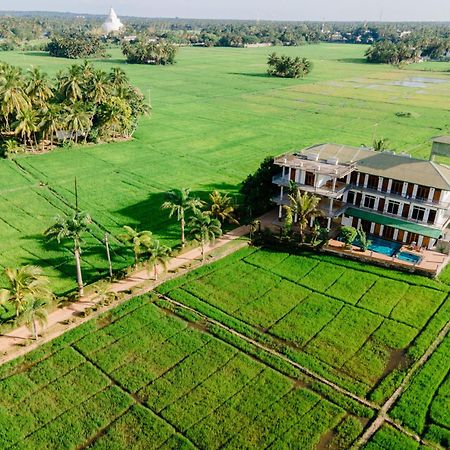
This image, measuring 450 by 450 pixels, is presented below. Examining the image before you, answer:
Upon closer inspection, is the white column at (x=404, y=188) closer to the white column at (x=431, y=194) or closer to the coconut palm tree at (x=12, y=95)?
the white column at (x=431, y=194)

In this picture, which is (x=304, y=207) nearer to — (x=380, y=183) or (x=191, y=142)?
(x=380, y=183)

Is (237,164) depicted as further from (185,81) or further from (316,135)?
(185,81)

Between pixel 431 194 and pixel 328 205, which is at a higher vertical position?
pixel 431 194

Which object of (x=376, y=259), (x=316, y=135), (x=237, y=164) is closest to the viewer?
(x=376, y=259)

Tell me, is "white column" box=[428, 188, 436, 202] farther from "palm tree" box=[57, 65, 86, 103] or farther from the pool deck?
"palm tree" box=[57, 65, 86, 103]

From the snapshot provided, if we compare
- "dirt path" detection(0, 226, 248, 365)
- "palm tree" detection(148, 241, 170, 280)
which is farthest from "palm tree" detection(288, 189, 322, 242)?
"palm tree" detection(148, 241, 170, 280)

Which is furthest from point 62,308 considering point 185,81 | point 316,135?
point 185,81

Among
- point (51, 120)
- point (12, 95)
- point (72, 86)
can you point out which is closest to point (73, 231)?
point (51, 120)
